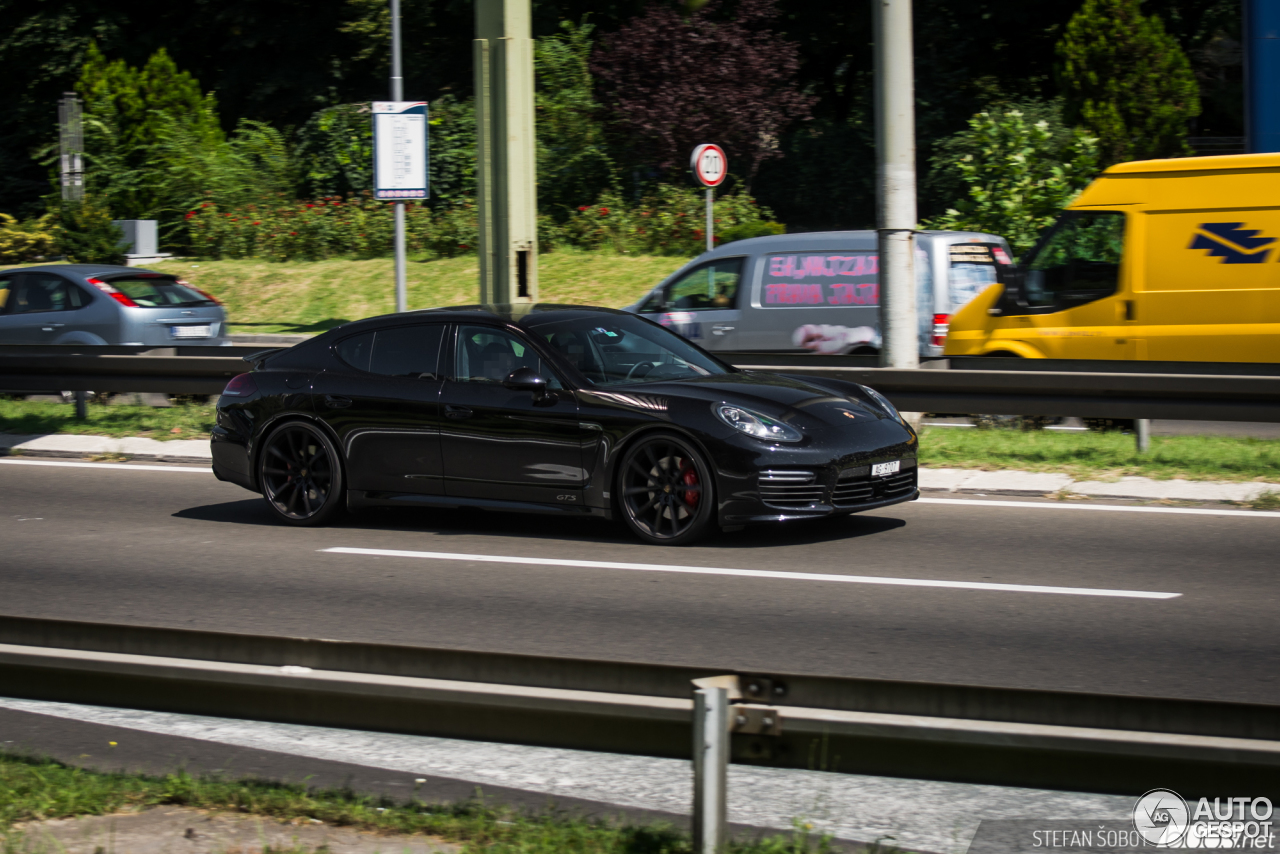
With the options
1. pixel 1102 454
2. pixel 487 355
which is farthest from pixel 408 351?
→ pixel 1102 454

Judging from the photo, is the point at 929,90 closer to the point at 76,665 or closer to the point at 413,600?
the point at 413,600

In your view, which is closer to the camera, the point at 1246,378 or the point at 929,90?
the point at 1246,378

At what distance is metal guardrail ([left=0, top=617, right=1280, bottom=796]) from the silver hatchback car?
45.4 feet

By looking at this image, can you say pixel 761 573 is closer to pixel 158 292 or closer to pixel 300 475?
pixel 300 475

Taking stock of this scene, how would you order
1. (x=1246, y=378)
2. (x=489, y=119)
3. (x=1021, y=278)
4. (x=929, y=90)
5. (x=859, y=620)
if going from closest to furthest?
(x=859, y=620), (x=1246, y=378), (x=1021, y=278), (x=489, y=119), (x=929, y=90)

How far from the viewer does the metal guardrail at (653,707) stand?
8.99 ft

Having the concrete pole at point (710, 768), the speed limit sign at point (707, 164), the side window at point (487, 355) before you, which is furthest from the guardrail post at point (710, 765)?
Result: the speed limit sign at point (707, 164)

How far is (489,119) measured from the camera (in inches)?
539

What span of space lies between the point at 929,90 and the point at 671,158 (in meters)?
6.91

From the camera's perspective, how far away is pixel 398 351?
9.27m

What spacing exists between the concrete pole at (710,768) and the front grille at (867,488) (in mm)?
4830

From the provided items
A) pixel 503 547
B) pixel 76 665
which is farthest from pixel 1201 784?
pixel 503 547

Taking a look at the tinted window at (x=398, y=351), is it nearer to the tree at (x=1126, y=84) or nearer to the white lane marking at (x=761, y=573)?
the white lane marking at (x=761, y=573)

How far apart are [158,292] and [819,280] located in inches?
307
